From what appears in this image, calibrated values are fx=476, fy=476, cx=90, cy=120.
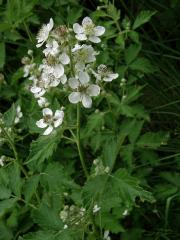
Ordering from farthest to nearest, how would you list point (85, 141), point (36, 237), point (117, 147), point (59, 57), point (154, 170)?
point (154, 170) → point (85, 141) → point (117, 147) → point (36, 237) → point (59, 57)

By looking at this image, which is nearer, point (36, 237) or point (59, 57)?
point (59, 57)

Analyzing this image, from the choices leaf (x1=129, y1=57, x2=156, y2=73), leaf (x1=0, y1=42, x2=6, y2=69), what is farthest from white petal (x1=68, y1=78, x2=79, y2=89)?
leaf (x1=0, y1=42, x2=6, y2=69)

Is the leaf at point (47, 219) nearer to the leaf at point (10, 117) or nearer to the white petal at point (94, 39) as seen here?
the leaf at point (10, 117)

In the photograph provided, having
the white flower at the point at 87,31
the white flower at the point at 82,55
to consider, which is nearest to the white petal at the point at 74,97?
the white flower at the point at 82,55

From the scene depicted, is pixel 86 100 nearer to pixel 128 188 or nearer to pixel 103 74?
pixel 103 74

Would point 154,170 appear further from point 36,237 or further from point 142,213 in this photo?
point 36,237

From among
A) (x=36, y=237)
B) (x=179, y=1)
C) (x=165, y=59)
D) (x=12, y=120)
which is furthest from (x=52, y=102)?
(x=179, y=1)
